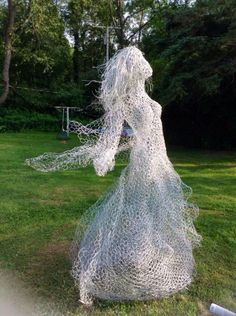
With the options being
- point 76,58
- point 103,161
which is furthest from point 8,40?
point 103,161

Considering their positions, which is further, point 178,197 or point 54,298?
point 178,197

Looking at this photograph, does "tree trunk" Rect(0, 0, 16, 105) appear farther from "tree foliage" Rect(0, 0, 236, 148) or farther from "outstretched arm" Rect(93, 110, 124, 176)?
"outstretched arm" Rect(93, 110, 124, 176)

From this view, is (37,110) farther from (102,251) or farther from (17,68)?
(102,251)

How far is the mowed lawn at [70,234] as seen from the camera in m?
4.15

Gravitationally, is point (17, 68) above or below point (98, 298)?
above

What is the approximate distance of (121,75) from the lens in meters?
4.12

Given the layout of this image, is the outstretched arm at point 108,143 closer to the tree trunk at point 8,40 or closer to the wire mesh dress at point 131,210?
the wire mesh dress at point 131,210

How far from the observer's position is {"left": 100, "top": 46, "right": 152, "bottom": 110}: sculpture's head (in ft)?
13.5

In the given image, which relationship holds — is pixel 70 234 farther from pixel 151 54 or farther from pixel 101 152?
pixel 151 54

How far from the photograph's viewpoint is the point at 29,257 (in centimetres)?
520

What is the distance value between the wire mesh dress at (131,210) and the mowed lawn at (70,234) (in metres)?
0.19

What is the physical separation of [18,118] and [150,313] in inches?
888

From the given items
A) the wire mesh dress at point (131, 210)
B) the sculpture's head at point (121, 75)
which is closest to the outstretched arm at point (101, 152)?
the wire mesh dress at point (131, 210)

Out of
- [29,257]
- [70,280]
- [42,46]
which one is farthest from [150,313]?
[42,46]
